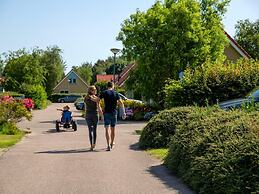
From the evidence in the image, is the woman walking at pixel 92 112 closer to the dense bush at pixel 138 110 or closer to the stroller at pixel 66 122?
the stroller at pixel 66 122

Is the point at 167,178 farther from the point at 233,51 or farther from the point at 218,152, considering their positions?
the point at 233,51

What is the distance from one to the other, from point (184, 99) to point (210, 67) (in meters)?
2.64

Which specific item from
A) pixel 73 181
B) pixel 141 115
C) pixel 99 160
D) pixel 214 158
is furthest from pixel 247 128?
pixel 141 115

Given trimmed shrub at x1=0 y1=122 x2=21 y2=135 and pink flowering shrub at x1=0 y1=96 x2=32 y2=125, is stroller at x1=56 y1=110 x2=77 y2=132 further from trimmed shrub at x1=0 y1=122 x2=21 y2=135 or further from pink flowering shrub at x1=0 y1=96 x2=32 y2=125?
trimmed shrub at x1=0 y1=122 x2=21 y2=135

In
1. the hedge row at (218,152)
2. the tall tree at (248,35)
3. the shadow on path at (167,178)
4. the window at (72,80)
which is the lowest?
the shadow on path at (167,178)

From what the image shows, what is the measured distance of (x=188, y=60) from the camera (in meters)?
30.9

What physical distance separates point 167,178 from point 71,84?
96.8 meters

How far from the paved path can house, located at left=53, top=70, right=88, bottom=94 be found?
90.6 meters

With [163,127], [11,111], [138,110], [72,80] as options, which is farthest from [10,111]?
[72,80]

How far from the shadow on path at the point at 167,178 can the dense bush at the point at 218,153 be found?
13 cm

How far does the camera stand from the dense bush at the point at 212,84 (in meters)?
19.4

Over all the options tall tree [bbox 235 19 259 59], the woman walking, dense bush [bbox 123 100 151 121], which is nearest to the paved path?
the woman walking

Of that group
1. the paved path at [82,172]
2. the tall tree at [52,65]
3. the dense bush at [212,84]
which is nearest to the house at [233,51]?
the dense bush at [212,84]

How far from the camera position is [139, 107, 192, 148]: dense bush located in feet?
41.7
